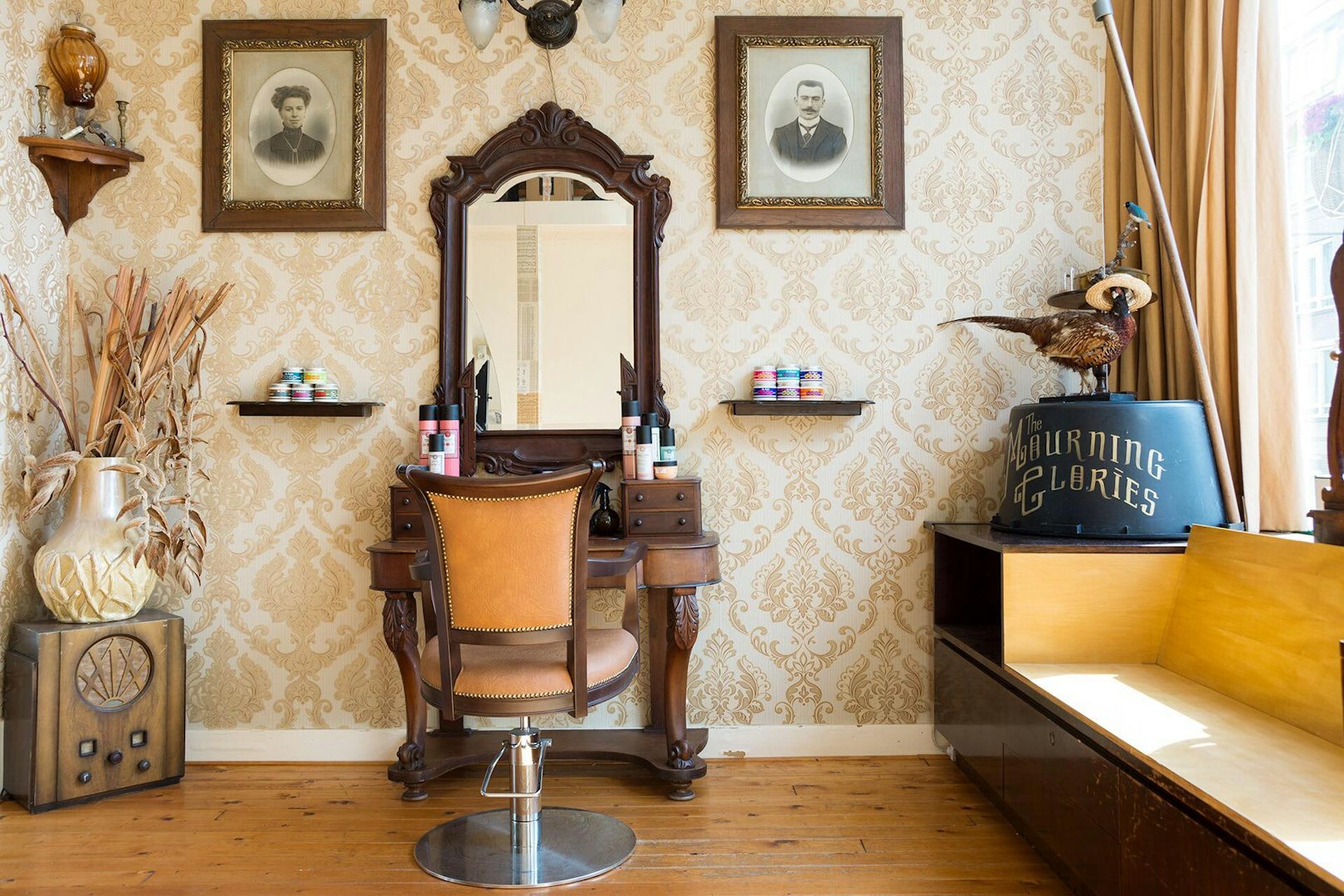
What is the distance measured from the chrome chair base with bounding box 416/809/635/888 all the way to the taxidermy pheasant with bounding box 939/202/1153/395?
1.84m

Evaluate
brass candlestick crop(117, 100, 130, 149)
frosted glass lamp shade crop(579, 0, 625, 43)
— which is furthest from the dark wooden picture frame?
frosted glass lamp shade crop(579, 0, 625, 43)

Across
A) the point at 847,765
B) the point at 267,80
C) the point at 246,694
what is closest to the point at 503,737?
the point at 246,694

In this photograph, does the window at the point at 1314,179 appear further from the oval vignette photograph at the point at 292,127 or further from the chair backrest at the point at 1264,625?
the oval vignette photograph at the point at 292,127

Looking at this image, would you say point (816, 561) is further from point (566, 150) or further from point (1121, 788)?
point (566, 150)

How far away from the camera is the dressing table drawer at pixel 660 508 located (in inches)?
105

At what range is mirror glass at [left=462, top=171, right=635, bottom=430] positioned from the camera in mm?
2889

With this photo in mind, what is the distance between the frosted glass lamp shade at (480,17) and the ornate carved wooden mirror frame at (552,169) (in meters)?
0.44

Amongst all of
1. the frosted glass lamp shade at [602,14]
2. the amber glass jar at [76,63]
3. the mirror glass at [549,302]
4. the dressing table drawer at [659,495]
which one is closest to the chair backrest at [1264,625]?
the dressing table drawer at [659,495]

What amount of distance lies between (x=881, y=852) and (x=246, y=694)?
2.15 m

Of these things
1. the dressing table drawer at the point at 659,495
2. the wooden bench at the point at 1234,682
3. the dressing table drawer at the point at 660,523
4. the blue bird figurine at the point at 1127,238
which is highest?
the blue bird figurine at the point at 1127,238

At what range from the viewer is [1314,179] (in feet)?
7.38

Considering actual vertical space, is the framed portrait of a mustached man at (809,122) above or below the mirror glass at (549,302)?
above

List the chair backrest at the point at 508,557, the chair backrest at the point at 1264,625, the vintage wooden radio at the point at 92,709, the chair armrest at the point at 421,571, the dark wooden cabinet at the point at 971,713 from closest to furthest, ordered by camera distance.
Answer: the chair backrest at the point at 1264,625
the chair backrest at the point at 508,557
the chair armrest at the point at 421,571
the dark wooden cabinet at the point at 971,713
the vintage wooden radio at the point at 92,709

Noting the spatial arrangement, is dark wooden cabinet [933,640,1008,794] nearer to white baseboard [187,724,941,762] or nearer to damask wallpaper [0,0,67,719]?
A: white baseboard [187,724,941,762]
